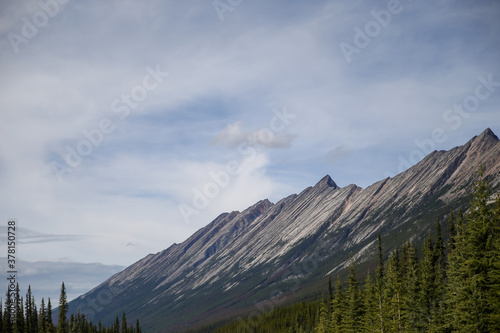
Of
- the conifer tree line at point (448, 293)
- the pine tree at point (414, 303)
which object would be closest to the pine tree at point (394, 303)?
the conifer tree line at point (448, 293)

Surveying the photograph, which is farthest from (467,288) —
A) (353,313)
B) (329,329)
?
(329,329)

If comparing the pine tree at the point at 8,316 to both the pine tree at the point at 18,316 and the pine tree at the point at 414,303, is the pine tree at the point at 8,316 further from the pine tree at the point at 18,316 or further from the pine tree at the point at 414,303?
the pine tree at the point at 414,303

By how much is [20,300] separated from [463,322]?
12816 centimetres

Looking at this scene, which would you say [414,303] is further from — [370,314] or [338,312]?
[338,312]

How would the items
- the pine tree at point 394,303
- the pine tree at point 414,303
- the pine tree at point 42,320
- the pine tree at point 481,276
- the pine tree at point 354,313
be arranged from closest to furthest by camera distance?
the pine tree at point 481,276 < the pine tree at point 414,303 < the pine tree at point 394,303 < the pine tree at point 354,313 < the pine tree at point 42,320

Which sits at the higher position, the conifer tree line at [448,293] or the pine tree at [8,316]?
the pine tree at [8,316]

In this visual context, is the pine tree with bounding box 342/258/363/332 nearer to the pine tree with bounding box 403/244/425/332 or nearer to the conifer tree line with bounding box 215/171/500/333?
the conifer tree line with bounding box 215/171/500/333

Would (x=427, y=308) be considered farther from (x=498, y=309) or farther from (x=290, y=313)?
(x=290, y=313)

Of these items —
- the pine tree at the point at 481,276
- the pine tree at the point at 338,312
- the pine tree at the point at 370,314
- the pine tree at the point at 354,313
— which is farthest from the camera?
the pine tree at the point at 338,312

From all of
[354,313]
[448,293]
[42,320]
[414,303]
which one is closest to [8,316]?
[42,320]

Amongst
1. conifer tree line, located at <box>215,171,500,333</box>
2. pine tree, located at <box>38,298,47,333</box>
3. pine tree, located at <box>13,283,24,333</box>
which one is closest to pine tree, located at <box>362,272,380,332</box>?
conifer tree line, located at <box>215,171,500,333</box>

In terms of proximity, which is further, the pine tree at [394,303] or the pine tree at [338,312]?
the pine tree at [338,312]

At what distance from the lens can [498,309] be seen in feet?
122

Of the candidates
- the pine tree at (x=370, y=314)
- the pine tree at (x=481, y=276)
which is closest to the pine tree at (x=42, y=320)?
the pine tree at (x=370, y=314)
